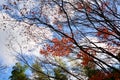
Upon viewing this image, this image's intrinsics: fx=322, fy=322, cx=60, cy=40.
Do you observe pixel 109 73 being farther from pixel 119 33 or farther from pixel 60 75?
pixel 60 75

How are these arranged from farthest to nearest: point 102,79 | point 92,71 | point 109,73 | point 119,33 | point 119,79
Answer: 1. point 92,71
2. point 102,79
3. point 119,79
4. point 109,73
5. point 119,33

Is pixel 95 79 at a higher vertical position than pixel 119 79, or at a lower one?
higher

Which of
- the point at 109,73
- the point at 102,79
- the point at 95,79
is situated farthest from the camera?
the point at 95,79

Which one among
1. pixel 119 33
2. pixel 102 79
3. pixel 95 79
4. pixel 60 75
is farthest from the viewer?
pixel 60 75

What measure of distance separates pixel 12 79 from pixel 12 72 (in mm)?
762

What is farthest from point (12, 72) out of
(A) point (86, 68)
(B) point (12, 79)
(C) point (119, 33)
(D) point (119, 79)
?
(C) point (119, 33)

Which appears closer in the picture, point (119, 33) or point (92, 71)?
point (119, 33)

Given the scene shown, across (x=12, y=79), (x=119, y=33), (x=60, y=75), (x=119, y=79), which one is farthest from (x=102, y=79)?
(x=12, y=79)

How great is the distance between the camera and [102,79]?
59.3ft

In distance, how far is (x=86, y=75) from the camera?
2794 centimetres

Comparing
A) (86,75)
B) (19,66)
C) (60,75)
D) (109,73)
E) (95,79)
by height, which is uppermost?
(19,66)

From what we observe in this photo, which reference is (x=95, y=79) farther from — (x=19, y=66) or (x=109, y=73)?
(x=19, y=66)

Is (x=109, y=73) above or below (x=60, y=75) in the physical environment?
below

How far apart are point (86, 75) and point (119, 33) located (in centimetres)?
1520
